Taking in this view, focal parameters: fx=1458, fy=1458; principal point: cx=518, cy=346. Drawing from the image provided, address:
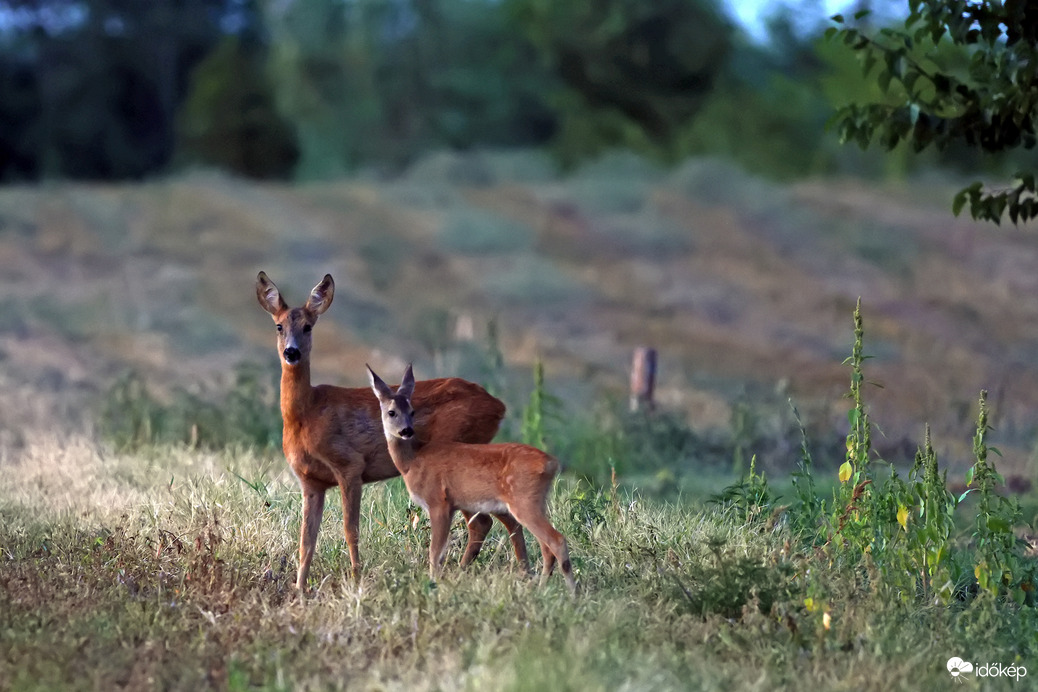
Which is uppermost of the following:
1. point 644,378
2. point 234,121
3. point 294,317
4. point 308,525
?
point 234,121

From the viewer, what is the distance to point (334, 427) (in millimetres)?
7973

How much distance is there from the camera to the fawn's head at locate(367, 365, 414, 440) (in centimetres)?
770

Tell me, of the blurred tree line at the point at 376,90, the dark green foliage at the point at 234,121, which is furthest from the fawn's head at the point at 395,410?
the dark green foliage at the point at 234,121

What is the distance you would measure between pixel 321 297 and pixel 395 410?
0.94 metres

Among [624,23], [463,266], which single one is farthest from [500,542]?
[624,23]

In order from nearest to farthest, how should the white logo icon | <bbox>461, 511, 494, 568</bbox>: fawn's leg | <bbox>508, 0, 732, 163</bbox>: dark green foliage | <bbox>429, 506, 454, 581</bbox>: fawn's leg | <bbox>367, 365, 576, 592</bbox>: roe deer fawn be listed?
the white logo icon < <bbox>367, 365, 576, 592</bbox>: roe deer fawn < <bbox>429, 506, 454, 581</bbox>: fawn's leg < <bbox>461, 511, 494, 568</bbox>: fawn's leg < <bbox>508, 0, 732, 163</bbox>: dark green foliage

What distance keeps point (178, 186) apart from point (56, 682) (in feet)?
86.0

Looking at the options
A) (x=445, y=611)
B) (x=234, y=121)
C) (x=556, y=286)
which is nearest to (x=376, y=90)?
(x=234, y=121)

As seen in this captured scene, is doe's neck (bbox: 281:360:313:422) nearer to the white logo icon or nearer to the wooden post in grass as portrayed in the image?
the white logo icon

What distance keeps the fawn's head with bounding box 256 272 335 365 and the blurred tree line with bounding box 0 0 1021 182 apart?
27779 mm

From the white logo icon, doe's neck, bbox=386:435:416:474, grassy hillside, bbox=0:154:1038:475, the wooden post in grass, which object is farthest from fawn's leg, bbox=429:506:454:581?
the wooden post in grass

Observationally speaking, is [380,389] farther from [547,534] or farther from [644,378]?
[644,378]

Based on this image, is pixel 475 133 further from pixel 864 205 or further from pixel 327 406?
pixel 327 406

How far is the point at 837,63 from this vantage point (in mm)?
37344
